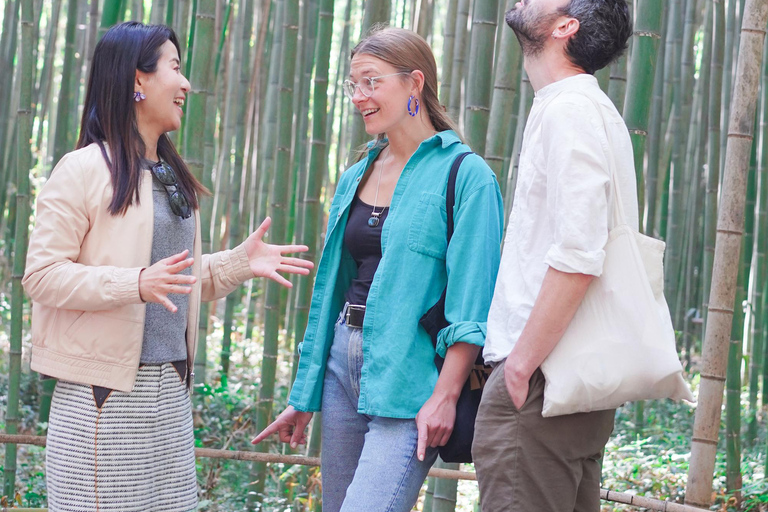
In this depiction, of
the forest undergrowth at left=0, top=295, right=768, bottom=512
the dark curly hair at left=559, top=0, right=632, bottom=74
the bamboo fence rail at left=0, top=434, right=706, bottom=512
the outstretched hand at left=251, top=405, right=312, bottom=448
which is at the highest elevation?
the dark curly hair at left=559, top=0, right=632, bottom=74

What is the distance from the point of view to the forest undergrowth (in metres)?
2.94

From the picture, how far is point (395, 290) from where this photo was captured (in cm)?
149

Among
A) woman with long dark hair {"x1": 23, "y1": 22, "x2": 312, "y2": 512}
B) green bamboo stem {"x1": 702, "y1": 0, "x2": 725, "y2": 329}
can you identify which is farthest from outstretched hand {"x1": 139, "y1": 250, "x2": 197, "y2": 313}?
green bamboo stem {"x1": 702, "y1": 0, "x2": 725, "y2": 329}

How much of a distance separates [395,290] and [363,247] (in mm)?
138

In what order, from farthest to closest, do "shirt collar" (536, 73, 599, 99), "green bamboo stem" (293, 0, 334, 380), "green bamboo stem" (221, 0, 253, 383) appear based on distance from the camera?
"green bamboo stem" (221, 0, 253, 383)
"green bamboo stem" (293, 0, 334, 380)
"shirt collar" (536, 73, 599, 99)

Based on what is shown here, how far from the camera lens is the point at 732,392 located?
3.18m

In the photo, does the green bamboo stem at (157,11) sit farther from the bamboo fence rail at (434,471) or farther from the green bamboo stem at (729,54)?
the green bamboo stem at (729,54)

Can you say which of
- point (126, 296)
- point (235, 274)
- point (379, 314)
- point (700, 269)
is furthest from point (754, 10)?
point (700, 269)

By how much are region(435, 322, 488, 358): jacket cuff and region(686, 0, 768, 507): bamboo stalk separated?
0.99m

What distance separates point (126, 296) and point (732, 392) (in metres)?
2.54

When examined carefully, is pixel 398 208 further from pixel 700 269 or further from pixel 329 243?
pixel 700 269

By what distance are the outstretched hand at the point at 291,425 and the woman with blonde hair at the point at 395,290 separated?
0.02 meters

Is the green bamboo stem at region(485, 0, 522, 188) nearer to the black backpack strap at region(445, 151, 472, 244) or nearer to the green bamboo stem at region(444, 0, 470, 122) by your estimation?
the black backpack strap at region(445, 151, 472, 244)

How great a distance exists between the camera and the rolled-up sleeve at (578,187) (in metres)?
1.20
